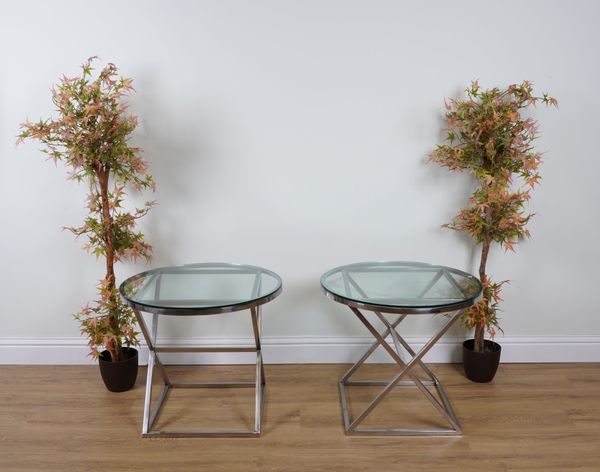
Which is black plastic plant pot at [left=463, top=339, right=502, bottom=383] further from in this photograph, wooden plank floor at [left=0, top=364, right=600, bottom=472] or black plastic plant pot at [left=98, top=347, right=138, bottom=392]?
black plastic plant pot at [left=98, top=347, right=138, bottom=392]

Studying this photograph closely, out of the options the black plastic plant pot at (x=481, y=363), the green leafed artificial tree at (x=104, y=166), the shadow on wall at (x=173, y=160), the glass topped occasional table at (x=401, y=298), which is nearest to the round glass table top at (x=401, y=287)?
the glass topped occasional table at (x=401, y=298)

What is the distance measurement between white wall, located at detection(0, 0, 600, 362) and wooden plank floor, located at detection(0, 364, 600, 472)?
Result: 0.29m

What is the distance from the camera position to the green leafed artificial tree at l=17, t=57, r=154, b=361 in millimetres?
2656

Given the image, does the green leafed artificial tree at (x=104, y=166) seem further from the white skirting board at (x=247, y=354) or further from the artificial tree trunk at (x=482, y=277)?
the artificial tree trunk at (x=482, y=277)

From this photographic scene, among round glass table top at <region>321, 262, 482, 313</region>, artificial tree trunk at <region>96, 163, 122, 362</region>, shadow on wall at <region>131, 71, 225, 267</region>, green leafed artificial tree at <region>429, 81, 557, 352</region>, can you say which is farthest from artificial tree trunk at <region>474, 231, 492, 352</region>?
artificial tree trunk at <region>96, 163, 122, 362</region>

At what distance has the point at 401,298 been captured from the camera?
2461 millimetres

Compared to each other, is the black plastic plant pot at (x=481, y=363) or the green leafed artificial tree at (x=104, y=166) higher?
the green leafed artificial tree at (x=104, y=166)

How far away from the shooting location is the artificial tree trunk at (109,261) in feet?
9.25

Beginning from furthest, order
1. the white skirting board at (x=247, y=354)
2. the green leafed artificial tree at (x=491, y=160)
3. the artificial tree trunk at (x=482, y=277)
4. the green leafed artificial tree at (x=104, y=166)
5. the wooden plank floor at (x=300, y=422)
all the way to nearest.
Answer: the white skirting board at (x=247, y=354) < the artificial tree trunk at (x=482, y=277) < the green leafed artificial tree at (x=491, y=160) < the green leafed artificial tree at (x=104, y=166) < the wooden plank floor at (x=300, y=422)

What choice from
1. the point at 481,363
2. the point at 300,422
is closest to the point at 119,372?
the point at 300,422

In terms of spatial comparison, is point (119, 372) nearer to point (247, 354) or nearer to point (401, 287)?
point (247, 354)

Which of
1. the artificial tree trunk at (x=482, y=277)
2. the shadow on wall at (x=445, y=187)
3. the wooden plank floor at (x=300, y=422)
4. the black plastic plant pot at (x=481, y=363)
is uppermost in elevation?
the shadow on wall at (x=445, y=187)

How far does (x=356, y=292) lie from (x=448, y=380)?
0.94 m

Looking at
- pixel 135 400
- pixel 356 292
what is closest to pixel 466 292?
pixel 356 292
